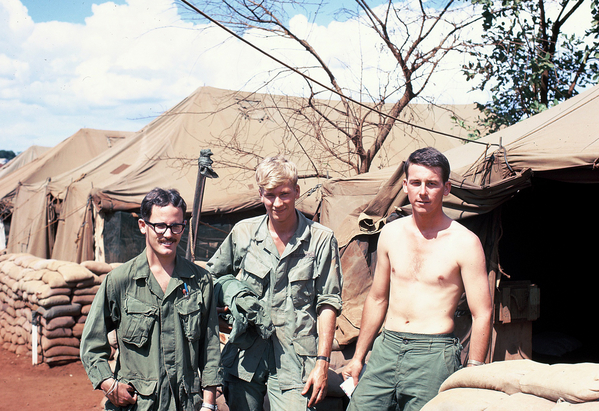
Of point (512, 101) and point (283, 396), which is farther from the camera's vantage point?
point (512, 101)

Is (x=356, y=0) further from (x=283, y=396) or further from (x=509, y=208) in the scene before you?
(x=283, y=396)

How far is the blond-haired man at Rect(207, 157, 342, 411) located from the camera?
262cm

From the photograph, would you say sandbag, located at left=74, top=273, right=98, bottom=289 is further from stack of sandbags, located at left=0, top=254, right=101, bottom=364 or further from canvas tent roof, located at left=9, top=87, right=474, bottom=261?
canvas tent roof, located at left=9, top=87, right=474, bottom=261

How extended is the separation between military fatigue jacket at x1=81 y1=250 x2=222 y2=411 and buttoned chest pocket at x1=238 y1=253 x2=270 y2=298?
1.34ft

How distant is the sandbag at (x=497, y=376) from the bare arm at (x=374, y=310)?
2.13 ft

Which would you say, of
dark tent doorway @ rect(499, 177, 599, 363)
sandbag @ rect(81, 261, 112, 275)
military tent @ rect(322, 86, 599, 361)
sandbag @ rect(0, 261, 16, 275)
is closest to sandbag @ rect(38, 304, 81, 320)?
sandbag @ rect(81, 261, 112, 275)

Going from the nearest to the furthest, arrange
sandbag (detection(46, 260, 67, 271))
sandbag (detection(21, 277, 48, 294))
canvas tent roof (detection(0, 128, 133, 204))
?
sandbag (detection(21, 277, 48, 294)) < sandbag (detection(46, 260, 67, 271)) < canvas tent roof (detection(0, 128, 133, 204))

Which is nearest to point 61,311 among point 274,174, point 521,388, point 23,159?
point 274,174

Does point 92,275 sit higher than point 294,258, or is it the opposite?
point 294,258

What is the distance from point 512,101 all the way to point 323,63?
11.4 feet

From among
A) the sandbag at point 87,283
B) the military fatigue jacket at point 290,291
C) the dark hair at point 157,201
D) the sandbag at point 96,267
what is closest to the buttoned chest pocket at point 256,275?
the military fatigue jacket at point 290,291

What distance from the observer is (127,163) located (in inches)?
441

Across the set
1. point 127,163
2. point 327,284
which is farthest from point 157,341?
point 127,163

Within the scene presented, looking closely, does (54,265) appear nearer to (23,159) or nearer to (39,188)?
(39,188)
